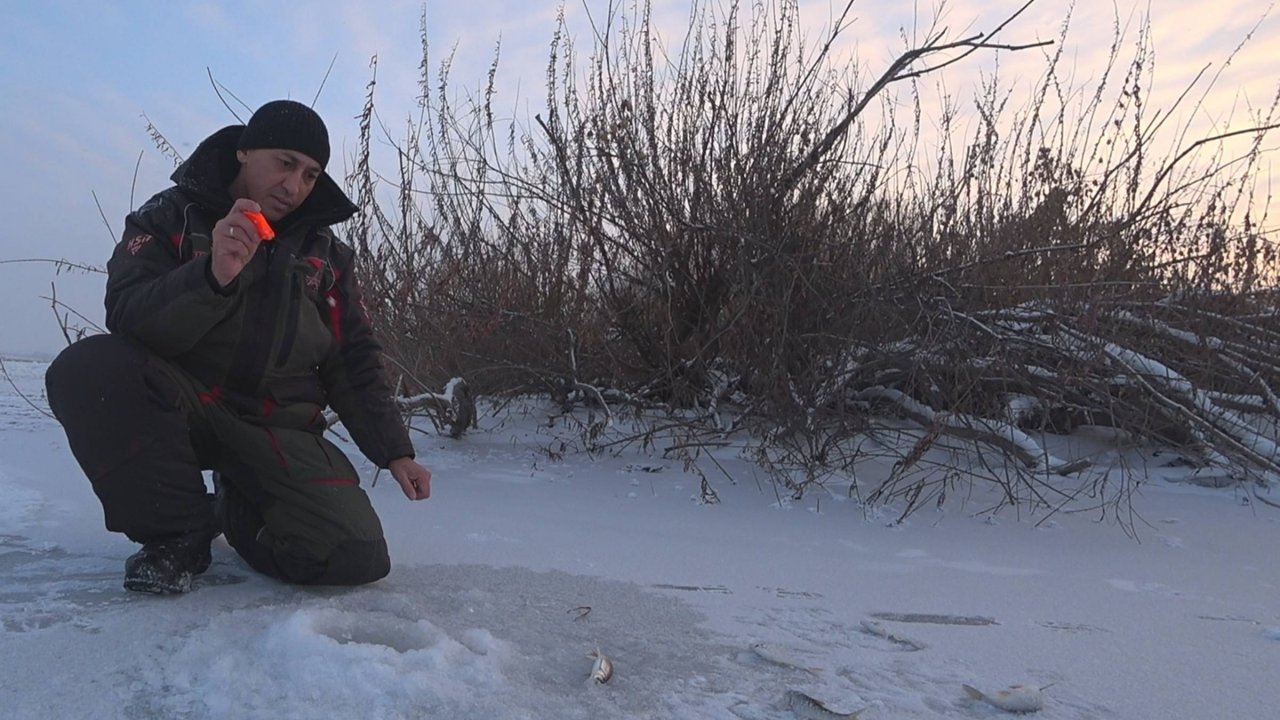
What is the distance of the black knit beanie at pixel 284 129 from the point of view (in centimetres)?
178

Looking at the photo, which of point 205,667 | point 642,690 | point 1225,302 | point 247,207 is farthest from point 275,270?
point 1225,302

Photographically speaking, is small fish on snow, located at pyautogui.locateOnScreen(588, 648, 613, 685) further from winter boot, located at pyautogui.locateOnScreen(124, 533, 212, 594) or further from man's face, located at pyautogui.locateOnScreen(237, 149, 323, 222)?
man's face, located at pyautogui.locateOnScreen(237, 149, 323, 222)

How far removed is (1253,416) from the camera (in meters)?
2.82

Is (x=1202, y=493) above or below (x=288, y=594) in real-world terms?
above

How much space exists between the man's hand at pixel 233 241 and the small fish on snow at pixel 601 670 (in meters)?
0.85

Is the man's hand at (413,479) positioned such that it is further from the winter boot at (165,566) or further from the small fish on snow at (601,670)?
the small fish on snow at (601,670)

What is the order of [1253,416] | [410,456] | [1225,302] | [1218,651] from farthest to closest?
[1225,302]
[1253,416]
[410,456]
[1218,651]

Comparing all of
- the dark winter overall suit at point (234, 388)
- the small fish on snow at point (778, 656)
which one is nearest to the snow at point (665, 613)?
the small fish on snow at point (778, 656)

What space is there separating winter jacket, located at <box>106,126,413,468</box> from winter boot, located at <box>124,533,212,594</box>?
0.28 meters

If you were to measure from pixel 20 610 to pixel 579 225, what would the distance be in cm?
226

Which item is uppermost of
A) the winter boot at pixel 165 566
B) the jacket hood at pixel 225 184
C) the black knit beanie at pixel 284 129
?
the black knit beanie at pixel 284 129

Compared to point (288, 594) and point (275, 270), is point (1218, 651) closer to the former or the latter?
point (288, 594)

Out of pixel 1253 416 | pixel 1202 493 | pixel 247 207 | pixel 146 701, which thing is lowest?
pixel 146 701

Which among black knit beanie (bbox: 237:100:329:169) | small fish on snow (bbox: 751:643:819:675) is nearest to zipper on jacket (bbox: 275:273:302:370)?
black knit beanie (bbox: 237:100:329:169)
